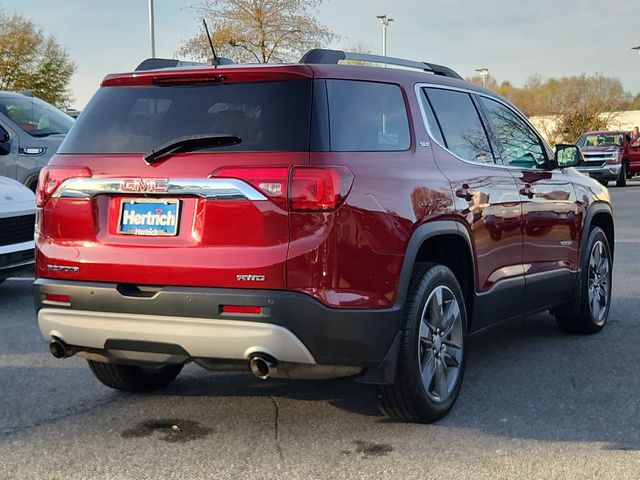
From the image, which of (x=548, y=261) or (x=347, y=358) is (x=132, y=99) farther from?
(x=548, y=261)

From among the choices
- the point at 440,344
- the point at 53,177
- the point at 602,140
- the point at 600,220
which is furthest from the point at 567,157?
the point at 602,140

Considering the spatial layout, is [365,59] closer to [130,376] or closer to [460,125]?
[460,125]

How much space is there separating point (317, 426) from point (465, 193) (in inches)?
58.2

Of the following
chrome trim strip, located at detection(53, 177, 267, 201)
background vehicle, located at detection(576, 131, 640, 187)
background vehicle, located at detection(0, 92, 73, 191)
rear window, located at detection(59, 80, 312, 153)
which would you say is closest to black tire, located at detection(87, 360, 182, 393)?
chrome trim strip, located at detection(53, 177, 267, 201)

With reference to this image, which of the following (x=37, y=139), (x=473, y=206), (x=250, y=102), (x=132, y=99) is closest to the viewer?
(x=250, y=102)

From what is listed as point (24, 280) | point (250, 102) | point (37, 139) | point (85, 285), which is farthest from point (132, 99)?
point (37, 139)

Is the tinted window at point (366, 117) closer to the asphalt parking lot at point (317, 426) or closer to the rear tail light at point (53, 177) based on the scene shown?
the rear tail light at point (53, 177)

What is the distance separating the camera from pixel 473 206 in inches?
196

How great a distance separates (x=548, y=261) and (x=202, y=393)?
8.06 ft

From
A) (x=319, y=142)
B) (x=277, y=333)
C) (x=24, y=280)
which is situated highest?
(x=319, y=142)

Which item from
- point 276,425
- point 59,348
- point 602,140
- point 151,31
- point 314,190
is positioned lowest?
point 276,425

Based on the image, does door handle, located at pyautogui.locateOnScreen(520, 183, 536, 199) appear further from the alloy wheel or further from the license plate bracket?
the license plate bracket

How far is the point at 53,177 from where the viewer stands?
445 centimetres

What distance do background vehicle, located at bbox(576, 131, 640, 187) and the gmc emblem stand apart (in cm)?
2583
